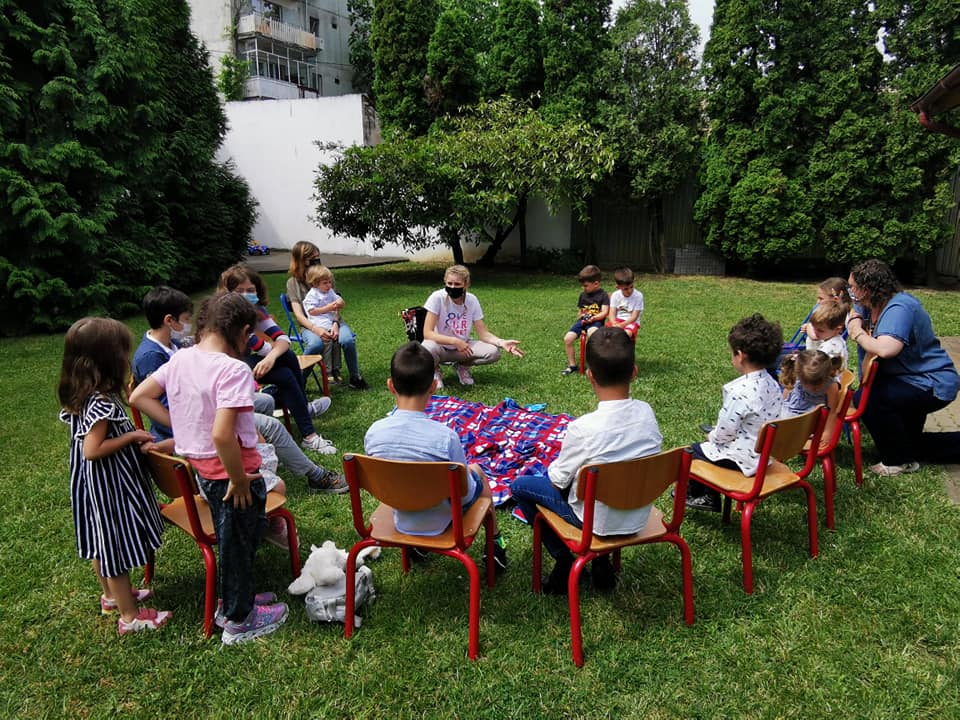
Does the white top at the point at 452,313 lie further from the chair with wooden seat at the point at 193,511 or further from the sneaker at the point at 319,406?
the chair with wooden seat at the point at 193,511

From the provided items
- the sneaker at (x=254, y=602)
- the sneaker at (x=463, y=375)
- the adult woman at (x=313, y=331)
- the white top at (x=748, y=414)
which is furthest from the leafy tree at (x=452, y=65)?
the sneaker at (x=254, y=602)

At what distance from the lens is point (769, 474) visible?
10.4 ft

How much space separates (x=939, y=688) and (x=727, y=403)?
58.8 inches

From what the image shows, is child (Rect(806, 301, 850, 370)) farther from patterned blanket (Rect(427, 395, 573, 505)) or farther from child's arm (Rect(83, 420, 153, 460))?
child's arm (Rect(83, 420, 153, 460))

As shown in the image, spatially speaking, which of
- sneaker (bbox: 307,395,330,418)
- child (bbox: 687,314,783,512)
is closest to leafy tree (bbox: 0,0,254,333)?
sneaker (bbox: 307,395,330,418)

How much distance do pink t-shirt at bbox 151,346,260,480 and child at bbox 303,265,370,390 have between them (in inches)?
139

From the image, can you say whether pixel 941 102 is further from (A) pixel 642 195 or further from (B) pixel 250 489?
(B) pixel 250 489

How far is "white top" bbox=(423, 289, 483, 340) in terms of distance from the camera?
600 centimetres

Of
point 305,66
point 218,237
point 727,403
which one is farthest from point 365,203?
point 305,66

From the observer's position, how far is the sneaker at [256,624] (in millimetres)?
2621

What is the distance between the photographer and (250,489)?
8.38 feet

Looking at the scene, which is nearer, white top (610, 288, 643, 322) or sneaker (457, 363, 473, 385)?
sneaker (457, 363, 473, 385)

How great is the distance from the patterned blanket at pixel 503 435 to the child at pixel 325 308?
4.13 ft

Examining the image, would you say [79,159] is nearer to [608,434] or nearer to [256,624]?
[256,624]
